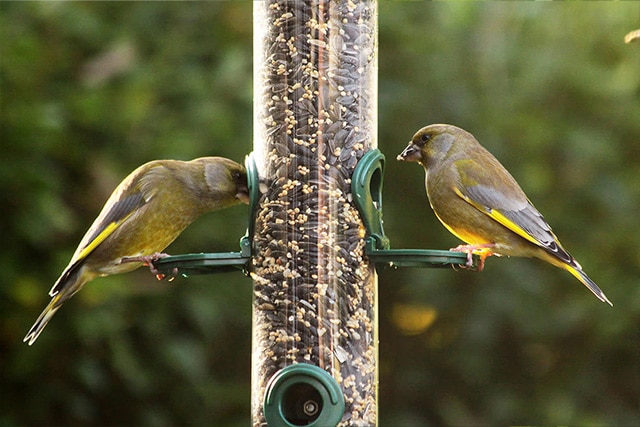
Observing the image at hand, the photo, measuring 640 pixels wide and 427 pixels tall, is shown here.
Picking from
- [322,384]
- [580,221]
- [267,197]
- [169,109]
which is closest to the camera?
[322,384]

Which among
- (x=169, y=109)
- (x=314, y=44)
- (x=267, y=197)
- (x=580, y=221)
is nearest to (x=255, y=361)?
(x=267, y=197)

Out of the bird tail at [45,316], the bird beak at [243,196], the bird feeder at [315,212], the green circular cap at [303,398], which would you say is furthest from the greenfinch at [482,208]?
the bird tail at [45,316]

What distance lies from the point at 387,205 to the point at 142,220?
2.76 m

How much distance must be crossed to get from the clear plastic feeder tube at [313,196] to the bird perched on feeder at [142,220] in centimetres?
57

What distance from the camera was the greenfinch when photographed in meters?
6.45

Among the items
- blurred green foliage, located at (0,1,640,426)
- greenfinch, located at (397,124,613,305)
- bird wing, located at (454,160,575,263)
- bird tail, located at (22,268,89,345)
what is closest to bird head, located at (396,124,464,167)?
greenfinch, located at (397,124,613,305)

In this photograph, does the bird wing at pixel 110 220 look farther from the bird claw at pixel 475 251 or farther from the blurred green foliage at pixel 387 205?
the bird claw at pixel 475 251

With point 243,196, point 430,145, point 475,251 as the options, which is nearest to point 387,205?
point 430,145

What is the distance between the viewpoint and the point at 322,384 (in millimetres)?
5656

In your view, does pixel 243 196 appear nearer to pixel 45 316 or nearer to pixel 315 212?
pixel 315 212

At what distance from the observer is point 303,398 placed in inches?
226

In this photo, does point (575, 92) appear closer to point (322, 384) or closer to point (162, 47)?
point (162, 47)

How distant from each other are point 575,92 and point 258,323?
13.6 feet

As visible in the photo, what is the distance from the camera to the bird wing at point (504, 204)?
6.44 meters
